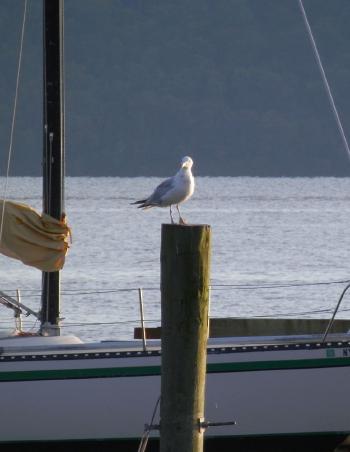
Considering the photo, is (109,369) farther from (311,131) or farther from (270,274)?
(311,131)

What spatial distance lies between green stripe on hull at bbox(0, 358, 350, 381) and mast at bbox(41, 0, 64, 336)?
4.11ft

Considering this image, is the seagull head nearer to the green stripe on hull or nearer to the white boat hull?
the white boat hull

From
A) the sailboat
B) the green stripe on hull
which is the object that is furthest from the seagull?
the green stripe on hull

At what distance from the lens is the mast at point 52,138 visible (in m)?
17.5

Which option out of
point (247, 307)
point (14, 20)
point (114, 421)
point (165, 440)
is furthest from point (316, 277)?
point (14, 20)

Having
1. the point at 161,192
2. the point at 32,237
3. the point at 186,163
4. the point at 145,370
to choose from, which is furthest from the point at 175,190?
the point at 32,237

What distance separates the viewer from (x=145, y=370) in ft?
52.6

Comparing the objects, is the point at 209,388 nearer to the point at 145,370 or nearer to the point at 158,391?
the point at 158,391

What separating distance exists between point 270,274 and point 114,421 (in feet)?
104

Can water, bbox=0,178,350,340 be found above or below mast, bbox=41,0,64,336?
above

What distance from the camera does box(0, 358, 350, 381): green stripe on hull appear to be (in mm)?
15945

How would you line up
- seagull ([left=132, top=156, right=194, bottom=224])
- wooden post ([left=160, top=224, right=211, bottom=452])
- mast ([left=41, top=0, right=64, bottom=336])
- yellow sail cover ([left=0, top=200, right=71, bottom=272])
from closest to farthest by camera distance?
wooden post ([left=160, top=224, right=211, bottom=452]) < seagull ([left=132, top=156, right=194, bottom=224]) < yellow sail cover ([left=0, top=200, right=71, bottom=272]) < mast ([left=41, top=0, right=64, bottom=336])

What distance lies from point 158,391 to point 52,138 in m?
3.36

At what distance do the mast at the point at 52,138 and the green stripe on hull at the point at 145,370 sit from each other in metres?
1.25
